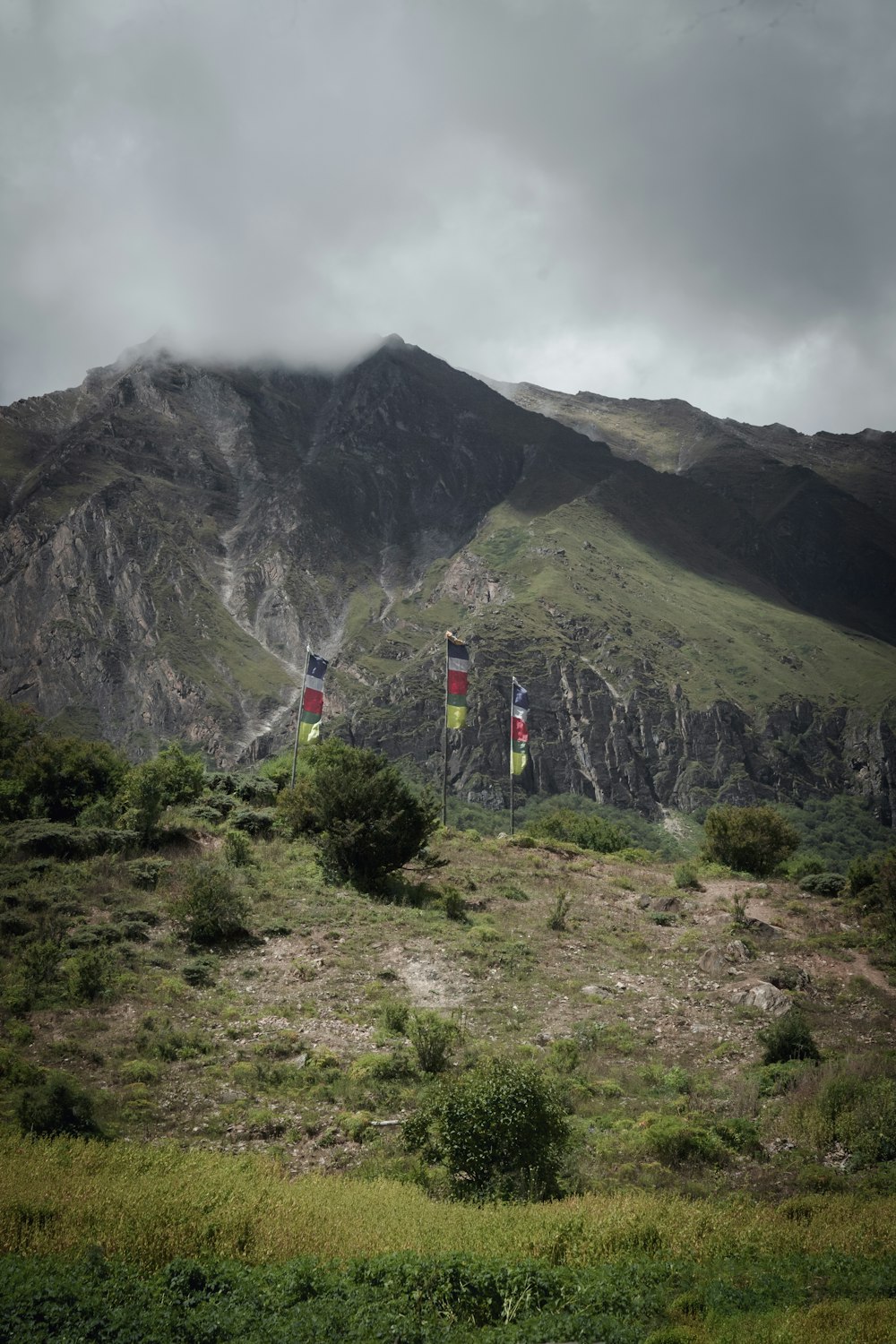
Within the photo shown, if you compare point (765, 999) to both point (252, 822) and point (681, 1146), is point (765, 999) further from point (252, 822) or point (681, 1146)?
point (252, 822)

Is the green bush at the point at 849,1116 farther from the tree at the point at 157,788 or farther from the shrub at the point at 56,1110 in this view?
the tree at the point at 157,788

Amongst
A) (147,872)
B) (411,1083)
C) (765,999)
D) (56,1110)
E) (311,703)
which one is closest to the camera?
(56,1110)

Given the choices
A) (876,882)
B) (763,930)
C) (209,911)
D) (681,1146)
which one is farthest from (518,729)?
(681,1146)

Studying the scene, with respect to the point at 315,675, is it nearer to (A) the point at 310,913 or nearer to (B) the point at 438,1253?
(A) the point at 310,913

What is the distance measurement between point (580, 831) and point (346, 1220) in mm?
45725

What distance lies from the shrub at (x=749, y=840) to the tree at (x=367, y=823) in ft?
57.9

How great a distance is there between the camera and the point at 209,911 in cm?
2352

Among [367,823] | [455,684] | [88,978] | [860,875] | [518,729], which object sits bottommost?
[88,978]

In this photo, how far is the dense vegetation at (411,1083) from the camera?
31.6ft

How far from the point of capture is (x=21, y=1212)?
33.5 ft

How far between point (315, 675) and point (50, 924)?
77.2 feet

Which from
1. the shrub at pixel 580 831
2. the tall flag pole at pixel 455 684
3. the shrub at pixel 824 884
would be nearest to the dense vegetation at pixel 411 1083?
the shrub at pixel 824 884

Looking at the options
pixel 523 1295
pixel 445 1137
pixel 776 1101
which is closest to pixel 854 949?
pixel 776 1101

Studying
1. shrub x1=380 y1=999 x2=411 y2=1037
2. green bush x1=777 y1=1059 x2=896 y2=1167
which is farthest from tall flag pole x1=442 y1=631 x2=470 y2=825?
green bush x1=777 y1=1059 x2=896 y2=1167
